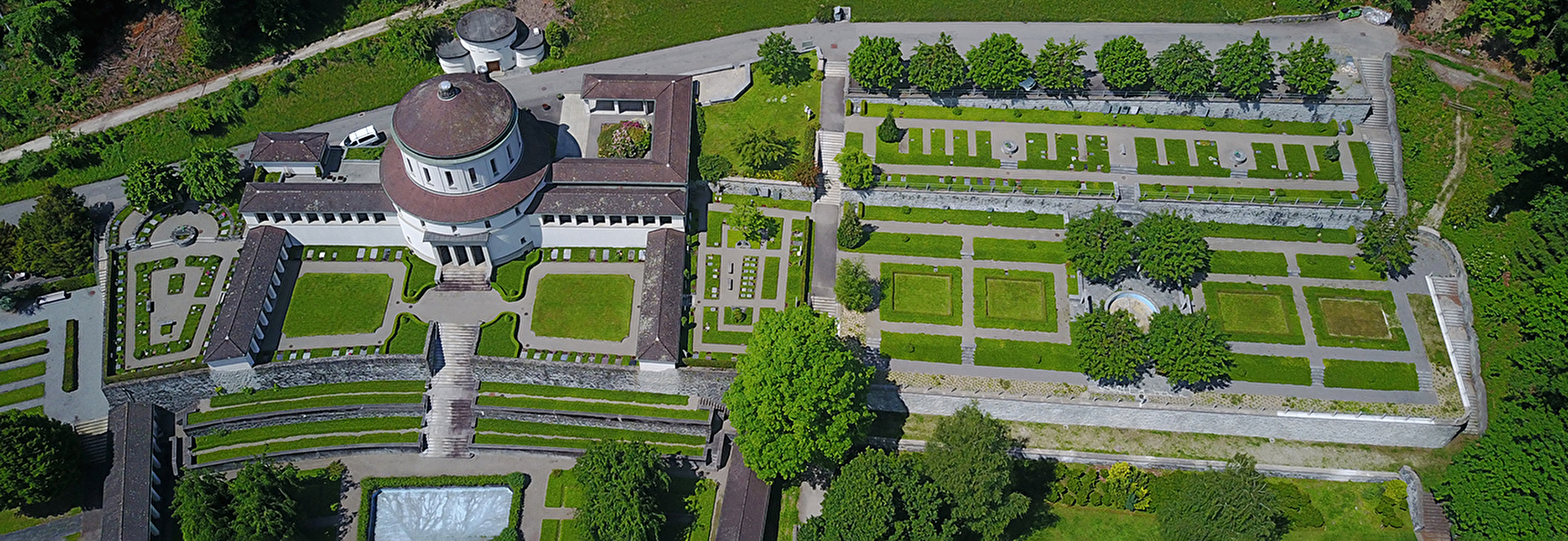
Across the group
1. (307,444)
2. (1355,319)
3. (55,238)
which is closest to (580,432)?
(307,444)

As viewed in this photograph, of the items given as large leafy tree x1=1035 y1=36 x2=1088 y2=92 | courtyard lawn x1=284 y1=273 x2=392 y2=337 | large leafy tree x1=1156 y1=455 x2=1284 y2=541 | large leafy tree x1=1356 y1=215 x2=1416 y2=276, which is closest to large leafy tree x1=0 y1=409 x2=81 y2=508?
courtyard lawn x1=284 y1=273 x2=392 y2=337

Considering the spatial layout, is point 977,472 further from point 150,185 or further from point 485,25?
point 150,185

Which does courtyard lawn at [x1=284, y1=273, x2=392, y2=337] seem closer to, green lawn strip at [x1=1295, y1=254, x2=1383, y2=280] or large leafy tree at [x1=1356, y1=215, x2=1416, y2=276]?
green lawn strip at [x1=1295, y1=254, x2=1383, y2=280]

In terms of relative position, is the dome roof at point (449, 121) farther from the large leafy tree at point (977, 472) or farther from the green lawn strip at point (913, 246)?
the large leafy tree at point (977, 472)

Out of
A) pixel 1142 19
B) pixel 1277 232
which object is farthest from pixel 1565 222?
pixel 1142 19

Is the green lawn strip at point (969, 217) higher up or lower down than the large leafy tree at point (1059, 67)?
lower down

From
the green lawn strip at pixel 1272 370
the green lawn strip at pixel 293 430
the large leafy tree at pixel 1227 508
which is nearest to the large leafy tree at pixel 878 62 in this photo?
the green lawn strip at pixel 1272 370
